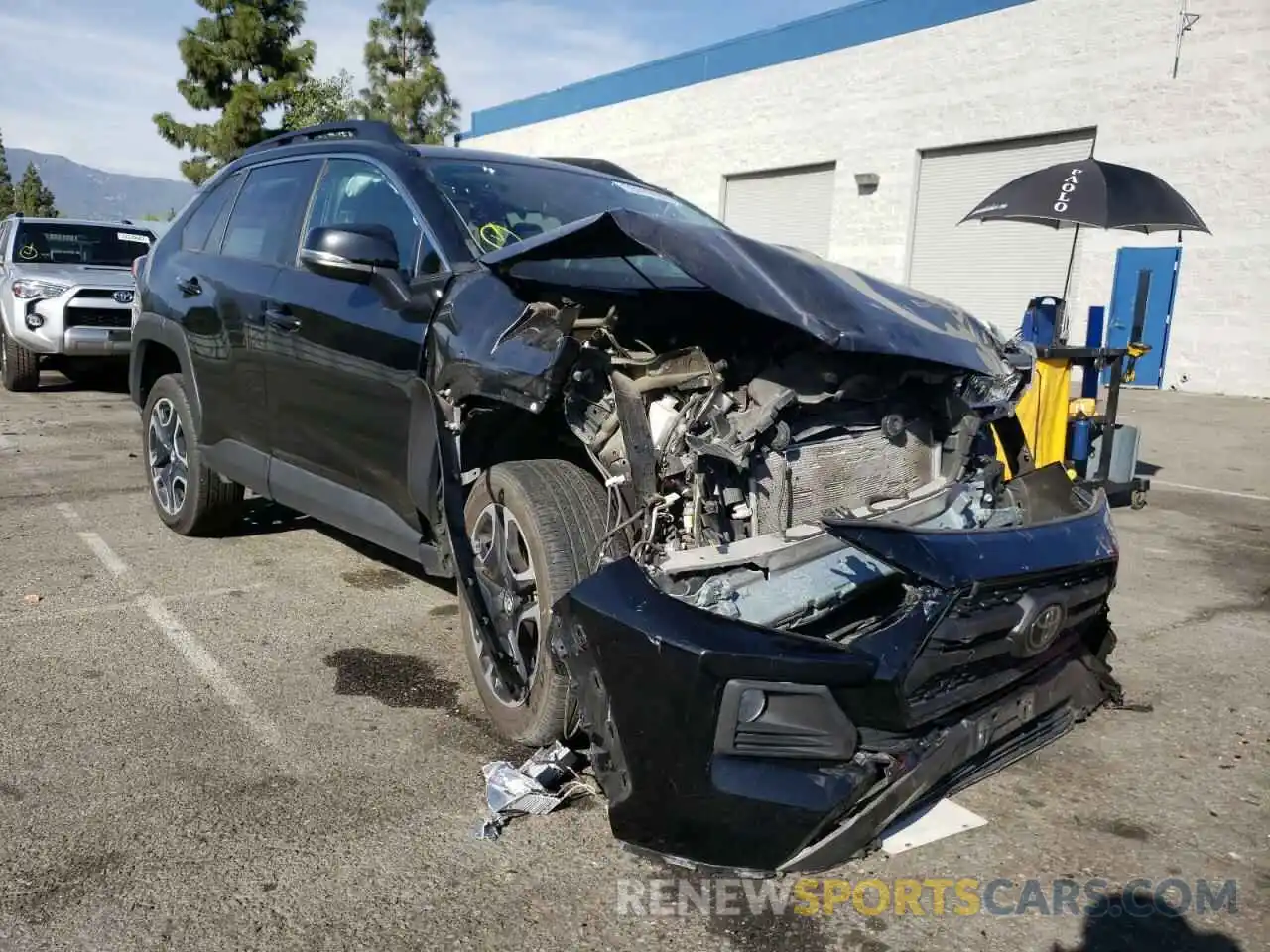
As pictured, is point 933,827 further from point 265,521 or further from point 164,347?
point 164,347

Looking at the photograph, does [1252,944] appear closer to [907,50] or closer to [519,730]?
[519,730]

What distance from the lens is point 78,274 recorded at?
11008mm

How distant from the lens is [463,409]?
320cm

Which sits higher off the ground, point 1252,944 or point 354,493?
point 354,493

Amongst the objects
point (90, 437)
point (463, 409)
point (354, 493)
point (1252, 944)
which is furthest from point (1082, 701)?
point (90, 437)

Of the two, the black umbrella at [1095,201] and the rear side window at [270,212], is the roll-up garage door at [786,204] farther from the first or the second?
the rear side window at [270,212]

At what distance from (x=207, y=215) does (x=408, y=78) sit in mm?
33461

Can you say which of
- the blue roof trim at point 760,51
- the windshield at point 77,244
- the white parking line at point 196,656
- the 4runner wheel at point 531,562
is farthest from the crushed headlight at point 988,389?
the blue roof trim at point 760,51

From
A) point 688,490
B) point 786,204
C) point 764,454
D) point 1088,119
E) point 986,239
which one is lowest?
point 688,490

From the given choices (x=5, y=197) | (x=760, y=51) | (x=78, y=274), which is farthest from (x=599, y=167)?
(x=5, y=197)

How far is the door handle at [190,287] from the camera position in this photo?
15.6ft

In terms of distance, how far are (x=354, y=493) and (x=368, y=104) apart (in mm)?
34627

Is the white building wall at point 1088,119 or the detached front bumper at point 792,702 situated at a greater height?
the white building wall at point 1088,119

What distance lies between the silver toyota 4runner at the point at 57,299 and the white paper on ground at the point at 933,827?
924 cm
